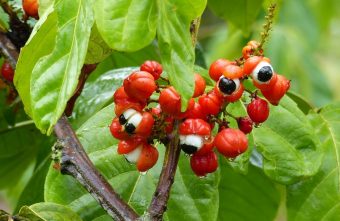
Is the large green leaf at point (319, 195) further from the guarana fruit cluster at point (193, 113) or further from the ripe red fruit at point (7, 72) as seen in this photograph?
the ripe red fruit at point (7, 72)

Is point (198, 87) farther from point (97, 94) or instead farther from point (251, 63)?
point (97, 94)

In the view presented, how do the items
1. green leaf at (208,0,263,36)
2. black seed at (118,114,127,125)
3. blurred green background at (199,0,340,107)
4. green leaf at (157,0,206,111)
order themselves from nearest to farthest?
green leaf at (157,0,206,111), black seed at (118,114,127,125), green leaf at (208,0,263,36), blurred green background at (199,0,340,107)

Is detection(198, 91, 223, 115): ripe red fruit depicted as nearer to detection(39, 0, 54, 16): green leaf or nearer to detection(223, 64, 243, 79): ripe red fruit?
detection(223, 64, 243, 79): ripe red fruit

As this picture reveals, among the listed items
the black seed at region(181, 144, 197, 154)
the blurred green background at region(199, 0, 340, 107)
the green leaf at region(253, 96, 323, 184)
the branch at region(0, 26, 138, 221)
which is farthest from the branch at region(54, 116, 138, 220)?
the blurred green background at region(199, 0, 340, 107)

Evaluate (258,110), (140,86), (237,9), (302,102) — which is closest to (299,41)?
(237,9)

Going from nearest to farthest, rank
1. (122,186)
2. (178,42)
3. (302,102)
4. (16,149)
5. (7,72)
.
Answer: (178,42) < (122,186) < (7,72) < (302,102) < (16,149)

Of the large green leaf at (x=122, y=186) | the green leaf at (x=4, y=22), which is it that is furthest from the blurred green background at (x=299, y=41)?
the large green leaf at (x=122, y=186)
